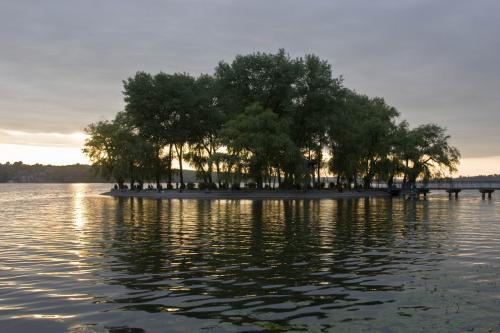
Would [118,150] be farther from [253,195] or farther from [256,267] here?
[256,267]

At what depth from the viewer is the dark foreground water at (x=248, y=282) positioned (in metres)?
9.98

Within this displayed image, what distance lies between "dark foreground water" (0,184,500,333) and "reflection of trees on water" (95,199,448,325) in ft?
0.14

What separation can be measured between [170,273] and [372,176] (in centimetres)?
8578

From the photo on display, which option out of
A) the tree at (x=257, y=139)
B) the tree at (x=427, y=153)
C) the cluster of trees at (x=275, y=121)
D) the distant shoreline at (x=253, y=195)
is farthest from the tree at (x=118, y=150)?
the tree at (x=427, y=153)

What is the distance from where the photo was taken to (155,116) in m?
93.8

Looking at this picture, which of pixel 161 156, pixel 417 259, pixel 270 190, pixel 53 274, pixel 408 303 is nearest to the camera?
pixel 408 303

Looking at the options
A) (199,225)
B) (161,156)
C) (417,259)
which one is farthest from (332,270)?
(161,156)

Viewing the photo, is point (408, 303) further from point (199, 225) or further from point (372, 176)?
point (372, 176)

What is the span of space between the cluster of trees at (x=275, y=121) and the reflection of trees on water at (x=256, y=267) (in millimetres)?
52829

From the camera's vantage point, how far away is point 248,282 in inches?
542

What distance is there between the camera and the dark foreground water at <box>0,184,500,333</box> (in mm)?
9977

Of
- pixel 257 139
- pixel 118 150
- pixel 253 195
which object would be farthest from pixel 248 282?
pixel 118 150

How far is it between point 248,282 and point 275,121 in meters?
66.2

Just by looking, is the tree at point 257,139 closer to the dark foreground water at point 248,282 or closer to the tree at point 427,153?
the tree at point 427,153
